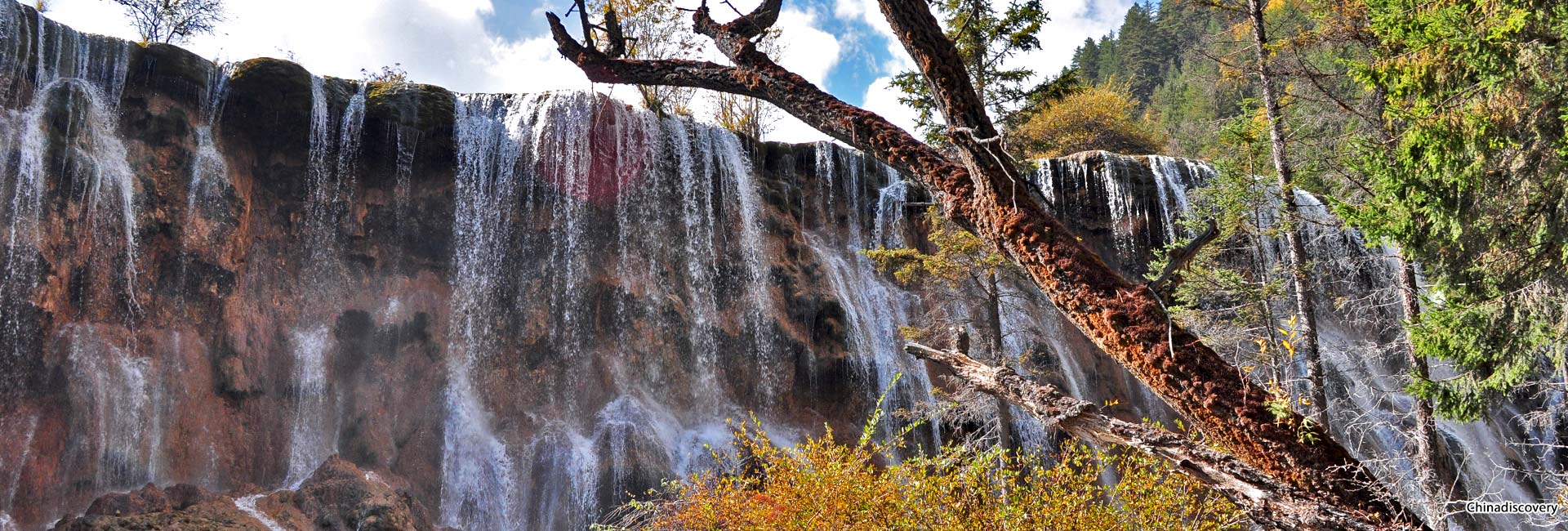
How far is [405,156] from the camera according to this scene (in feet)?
54.8

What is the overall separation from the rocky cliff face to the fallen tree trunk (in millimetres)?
9396

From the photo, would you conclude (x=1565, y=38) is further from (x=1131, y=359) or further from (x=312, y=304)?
(x=312, y=304)

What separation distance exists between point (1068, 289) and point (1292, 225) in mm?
8411

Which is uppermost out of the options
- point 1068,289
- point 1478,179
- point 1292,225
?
point 1478,179

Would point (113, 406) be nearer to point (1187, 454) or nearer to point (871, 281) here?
point (871, 281)

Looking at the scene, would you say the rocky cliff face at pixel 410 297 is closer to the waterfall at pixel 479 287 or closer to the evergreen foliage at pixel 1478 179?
the waterfall at pixel 479 287

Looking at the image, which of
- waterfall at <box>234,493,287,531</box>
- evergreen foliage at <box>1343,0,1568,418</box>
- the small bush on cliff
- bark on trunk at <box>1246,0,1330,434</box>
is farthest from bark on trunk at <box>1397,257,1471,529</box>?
waterfall at <box>234,493,287,531</box>

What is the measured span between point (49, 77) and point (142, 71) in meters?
1.22

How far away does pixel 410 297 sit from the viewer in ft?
53.4

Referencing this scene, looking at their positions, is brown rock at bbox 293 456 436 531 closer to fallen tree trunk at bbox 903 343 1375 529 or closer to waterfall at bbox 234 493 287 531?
waterfall at bbox 234 493 287 531

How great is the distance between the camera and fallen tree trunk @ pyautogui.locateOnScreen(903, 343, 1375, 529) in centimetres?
287

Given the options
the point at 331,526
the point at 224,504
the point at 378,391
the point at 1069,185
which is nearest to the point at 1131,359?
the point at 331,526

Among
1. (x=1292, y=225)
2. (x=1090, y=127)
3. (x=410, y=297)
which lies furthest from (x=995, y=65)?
(x=1090, y=127)

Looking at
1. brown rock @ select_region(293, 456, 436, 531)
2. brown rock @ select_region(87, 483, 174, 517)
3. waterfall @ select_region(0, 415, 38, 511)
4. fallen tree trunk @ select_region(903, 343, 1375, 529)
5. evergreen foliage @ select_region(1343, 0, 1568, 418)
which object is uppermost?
evergreen foliage @ select_region(1343, 0, 1568, 418)
